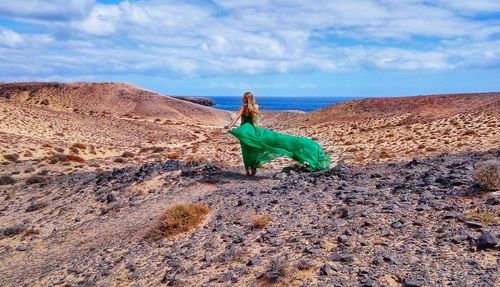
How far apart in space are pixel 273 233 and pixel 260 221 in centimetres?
44

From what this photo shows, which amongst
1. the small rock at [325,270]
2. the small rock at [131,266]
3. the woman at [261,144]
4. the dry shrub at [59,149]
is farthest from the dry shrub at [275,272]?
the dry shrub at [59,149]

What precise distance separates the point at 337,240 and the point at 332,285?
118cm

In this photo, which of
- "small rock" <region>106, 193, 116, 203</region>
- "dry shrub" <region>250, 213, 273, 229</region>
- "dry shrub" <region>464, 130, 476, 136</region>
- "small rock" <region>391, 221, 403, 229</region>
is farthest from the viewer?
"dry shrub" <region>464, 130, 476, 136</region>

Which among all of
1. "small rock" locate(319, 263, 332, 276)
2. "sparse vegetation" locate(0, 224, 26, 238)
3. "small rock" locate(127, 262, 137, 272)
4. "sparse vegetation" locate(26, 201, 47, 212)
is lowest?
"sparse vegetation" locate(0, 224, 26, 238)

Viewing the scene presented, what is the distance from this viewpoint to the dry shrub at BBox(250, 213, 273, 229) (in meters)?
8.15

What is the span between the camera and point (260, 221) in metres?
8.18

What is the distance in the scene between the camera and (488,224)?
266 inches

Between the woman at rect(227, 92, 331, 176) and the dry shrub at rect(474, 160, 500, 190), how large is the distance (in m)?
4.35

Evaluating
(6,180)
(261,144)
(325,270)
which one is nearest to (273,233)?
(325,270)

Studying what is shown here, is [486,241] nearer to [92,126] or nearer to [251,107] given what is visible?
[251,107]

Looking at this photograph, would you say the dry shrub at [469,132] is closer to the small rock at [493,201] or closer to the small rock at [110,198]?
the small rock at [493,201]

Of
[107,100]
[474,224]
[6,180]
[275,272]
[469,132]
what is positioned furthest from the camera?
[107,100]

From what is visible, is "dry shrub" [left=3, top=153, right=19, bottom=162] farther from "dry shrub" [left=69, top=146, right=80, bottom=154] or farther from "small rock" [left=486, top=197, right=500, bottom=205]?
"small rock" [left=486, top=197, right=500, bottom=205]

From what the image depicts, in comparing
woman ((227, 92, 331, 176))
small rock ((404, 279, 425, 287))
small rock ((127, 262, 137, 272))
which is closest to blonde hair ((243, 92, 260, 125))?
woman ((227, 92, 331, 176))
